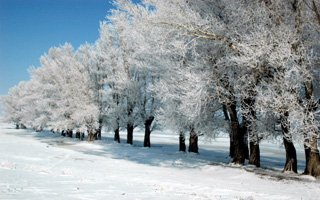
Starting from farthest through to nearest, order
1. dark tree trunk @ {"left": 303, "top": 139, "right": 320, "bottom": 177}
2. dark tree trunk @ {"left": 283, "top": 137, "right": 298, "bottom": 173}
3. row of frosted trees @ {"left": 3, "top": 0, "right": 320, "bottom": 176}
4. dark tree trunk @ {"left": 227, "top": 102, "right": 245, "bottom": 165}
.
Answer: dark tree trunk @ {"left": 227, "top": 102, "right": 245, "bottom": 165} → dark tree trunk @ {"left": 283, "top": 137, "right": 298, "bottom": 173} → dark tree trunk @ {"left": 303, "top": 139, "right": 320, "bottom": 177} → row of frosted trees @ {"left": 3, "top": 0, "right": 320, "bottom": 176}

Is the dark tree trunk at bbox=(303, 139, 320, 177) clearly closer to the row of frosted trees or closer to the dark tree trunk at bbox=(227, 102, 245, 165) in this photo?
the row of frosted trees

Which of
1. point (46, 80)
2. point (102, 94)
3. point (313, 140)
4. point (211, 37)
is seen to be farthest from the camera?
point (46, 80)

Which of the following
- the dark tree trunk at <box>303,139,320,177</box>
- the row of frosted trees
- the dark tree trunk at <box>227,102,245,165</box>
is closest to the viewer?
the row of frosted trees

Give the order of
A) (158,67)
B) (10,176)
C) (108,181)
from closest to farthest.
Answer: (10,176) → (108,181) → (158,67)

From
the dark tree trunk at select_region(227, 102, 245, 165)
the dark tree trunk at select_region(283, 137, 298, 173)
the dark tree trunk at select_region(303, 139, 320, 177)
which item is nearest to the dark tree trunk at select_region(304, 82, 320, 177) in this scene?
the dark tree trunk at select_region(303, 139, 320, 177)

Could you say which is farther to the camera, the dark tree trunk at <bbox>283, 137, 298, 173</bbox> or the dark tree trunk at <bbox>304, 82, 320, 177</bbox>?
the dark tree trunk at <bbox>283, 137, 298, 173</bbox>

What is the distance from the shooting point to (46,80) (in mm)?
53062

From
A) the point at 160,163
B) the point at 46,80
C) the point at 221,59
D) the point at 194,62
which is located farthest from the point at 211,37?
the point at 46,80

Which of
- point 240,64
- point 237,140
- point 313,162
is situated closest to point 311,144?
point 313,162

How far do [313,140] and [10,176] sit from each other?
11.0 m

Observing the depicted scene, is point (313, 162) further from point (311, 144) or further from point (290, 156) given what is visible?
point (290, 156)

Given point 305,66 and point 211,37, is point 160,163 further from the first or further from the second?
point 305,66

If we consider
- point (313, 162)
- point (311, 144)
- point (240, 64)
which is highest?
point (240, 64)

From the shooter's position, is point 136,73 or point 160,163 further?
point 136,73
